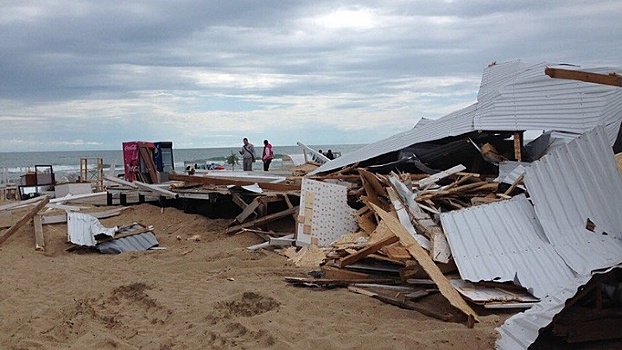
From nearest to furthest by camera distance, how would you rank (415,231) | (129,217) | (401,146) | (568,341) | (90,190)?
(568,341) < (415,231) < (401,146) < (129,217) < (90,190)

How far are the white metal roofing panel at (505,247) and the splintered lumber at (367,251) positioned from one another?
612 millimetres

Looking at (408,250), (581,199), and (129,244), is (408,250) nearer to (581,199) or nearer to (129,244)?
(581,199)

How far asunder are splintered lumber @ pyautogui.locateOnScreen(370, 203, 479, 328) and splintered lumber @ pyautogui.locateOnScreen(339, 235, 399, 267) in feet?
0.58

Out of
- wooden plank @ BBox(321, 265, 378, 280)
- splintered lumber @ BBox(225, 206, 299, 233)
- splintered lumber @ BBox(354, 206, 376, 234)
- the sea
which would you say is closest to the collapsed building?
splintered lumber @ BBox(354, 206, 376, 234)

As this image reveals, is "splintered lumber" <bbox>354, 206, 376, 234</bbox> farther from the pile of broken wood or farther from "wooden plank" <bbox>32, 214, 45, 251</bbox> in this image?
"wooden plank" <bbox>32, 214, 45, 251</bbox>

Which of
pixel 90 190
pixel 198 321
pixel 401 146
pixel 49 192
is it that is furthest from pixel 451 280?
pixel 49 192

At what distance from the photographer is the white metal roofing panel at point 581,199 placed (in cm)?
555

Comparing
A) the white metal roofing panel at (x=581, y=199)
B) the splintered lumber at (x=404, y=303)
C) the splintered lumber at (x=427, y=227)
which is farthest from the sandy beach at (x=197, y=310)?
the white metal roofing panel at (x=581, y=199)

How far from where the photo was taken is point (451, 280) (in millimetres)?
6047

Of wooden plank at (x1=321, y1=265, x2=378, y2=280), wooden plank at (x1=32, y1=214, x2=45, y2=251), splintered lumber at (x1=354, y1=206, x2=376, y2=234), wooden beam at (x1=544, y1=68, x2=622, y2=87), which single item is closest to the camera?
wooden beam at (x1=544, y1=68, x2=622, y2=87)

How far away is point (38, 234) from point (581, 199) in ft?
29.7

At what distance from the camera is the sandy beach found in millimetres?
5410

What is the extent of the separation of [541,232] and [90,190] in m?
19.1

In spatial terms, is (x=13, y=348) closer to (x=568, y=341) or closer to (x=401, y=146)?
(x=568, y=341)
